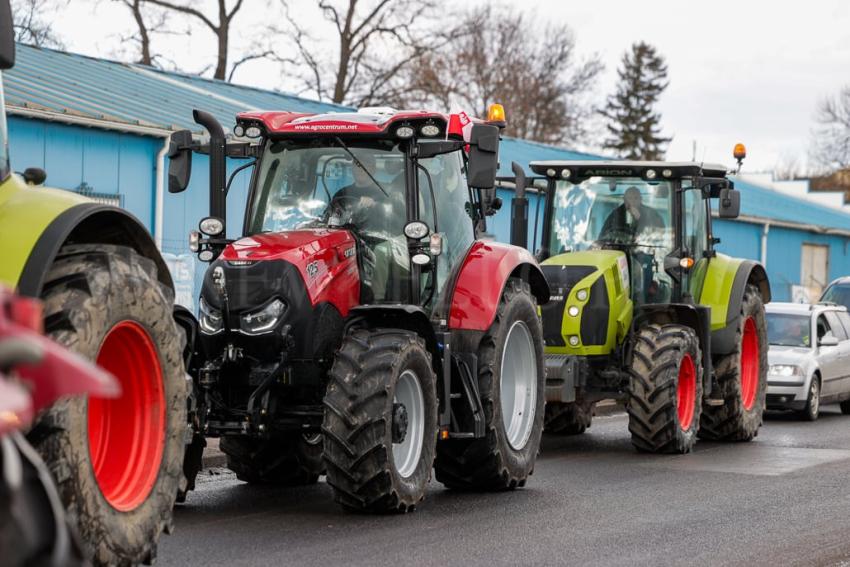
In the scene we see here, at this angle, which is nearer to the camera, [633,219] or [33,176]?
[33,176]

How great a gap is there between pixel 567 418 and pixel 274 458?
5.52 m

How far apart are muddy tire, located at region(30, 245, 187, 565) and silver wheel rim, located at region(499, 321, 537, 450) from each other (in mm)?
4707

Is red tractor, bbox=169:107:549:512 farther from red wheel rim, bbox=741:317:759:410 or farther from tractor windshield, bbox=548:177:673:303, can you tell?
red wheel rim, bbox=741:317:759:410

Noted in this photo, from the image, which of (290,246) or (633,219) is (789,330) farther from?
(290,246)

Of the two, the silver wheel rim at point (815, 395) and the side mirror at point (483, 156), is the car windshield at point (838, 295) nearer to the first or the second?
the silver wheel rim at point (815, 395)

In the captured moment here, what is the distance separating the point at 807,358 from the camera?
18.6m

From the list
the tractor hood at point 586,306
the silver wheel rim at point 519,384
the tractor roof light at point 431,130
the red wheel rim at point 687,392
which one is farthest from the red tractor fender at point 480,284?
the red wheel rim at point 687,392

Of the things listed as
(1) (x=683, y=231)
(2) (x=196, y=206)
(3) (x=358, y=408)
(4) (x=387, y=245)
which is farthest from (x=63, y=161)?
(3) (x=358, y=408)

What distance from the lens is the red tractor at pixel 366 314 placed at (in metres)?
8.99

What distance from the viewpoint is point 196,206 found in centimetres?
1966

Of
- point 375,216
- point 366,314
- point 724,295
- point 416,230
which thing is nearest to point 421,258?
point 416,230

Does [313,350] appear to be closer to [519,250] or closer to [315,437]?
[315,437]

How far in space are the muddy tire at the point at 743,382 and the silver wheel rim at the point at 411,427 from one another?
6321mm

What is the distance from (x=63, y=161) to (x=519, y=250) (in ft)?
27.3
